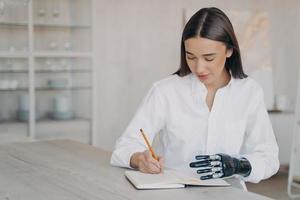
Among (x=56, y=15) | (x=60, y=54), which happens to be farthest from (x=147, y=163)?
(x=56, y=15)

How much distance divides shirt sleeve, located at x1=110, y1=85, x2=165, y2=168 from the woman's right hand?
59 millimetres

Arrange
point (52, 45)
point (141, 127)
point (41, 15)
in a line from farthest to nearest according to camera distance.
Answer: point (52, 45) → point (41, 15) → point (141, 127)

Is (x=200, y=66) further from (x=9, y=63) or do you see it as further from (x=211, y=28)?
(x=9, y=63)

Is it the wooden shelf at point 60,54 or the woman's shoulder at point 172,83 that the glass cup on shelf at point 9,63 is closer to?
the wooden shelf at point 60,54

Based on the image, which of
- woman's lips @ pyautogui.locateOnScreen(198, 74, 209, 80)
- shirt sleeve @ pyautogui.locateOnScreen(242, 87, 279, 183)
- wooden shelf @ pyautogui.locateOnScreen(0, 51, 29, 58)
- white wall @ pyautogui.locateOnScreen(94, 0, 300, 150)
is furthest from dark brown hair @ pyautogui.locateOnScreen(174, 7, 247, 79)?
white wall @ pyautogui.locateOnScreen(94, 0, 300, 150)

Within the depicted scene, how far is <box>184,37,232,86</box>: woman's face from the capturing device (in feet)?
6.08

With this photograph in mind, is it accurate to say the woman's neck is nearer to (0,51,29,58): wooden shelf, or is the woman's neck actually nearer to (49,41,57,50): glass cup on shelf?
(0,51,29,58): wooden shelf

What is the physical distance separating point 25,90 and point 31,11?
2.31ft

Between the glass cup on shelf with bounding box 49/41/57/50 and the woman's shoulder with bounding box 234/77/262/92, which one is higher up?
the woman's shoulder with bounding box 234/77/262/92

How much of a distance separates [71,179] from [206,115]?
58cm

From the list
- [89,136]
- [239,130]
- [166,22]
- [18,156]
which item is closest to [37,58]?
[89,136]

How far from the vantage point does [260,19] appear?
6.18 m

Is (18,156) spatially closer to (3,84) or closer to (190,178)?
(190,178)

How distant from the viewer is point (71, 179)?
1.78 metres
